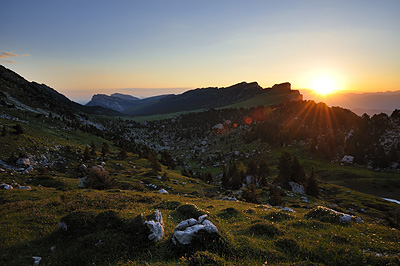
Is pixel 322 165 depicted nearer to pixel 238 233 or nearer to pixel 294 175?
pixel 294 175

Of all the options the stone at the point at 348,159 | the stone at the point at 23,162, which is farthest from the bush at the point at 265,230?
the stone at the point at 348,159

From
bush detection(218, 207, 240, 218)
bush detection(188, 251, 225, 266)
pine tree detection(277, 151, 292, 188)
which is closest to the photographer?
bush detection(188, 251, 225, 266)

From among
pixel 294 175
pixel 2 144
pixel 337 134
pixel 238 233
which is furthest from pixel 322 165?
pixel 2 144

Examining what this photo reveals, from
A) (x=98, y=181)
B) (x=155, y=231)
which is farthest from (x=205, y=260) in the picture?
(x=98, y=181)

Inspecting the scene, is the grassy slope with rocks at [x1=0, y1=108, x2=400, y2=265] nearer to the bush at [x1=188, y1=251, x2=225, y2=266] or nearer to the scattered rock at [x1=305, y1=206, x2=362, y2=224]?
the bush at [x1=188, y1=251, x2=225, y2=266]

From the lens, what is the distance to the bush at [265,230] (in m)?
13.7

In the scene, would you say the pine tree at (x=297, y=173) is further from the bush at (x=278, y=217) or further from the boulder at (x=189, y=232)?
the boulder at (x=189, y=232)

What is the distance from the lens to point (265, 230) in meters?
14.0

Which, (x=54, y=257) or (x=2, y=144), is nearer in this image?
(x=54, y=257)

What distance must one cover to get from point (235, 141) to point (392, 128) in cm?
9306

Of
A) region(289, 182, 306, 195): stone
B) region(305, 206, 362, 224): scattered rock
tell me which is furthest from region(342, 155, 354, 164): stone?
region(305, 206, 362, 224): scattered rock

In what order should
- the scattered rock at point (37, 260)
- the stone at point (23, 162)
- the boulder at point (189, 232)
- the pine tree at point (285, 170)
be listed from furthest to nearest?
the pine tree at point (285, 170) → the stone at point (23, 162) → the scattered rock at point (37, 260) → the boulder at point (189, 232)

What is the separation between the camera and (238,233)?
1377 centimetres

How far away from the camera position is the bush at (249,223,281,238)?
1368 centimetres
